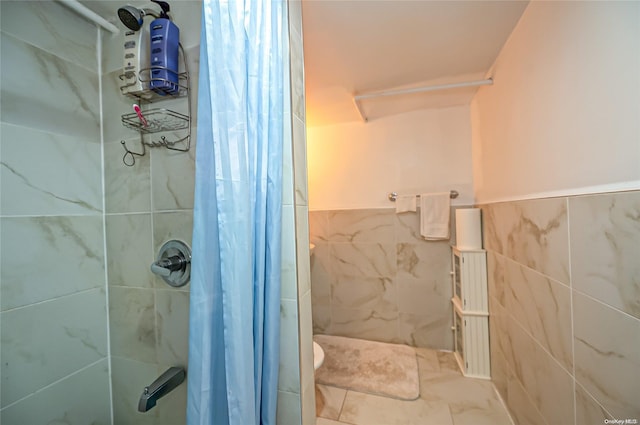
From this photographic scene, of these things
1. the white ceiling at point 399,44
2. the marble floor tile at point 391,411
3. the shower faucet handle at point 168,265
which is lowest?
the marble floor tile at point 391,411

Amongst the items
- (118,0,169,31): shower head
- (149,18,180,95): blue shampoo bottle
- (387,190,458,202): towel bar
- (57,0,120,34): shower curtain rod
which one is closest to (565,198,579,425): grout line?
(387,190,458,202): towel bar

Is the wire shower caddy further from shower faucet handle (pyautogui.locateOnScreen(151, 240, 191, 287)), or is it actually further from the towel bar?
the towel bar

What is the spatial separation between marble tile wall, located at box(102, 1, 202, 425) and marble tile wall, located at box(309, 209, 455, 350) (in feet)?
5.42

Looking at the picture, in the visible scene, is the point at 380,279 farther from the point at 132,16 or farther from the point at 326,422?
the point at 132,16

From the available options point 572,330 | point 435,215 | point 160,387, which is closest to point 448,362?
point 435,215

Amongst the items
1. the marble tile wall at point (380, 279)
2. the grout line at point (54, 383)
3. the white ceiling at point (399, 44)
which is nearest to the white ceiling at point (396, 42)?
the white ceiling at point (399, 44)

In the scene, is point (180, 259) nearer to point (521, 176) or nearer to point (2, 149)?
point (2, 149)

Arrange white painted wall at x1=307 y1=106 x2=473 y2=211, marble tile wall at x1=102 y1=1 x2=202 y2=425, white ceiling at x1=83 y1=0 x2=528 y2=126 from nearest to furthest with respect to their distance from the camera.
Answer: marble tile wall at x1=102 y1=1 x2=202 y2=425, white ceiling at x1=83 y1=0 x2=528 y2=126, white painted wall at x1=307 y1=106 x2=473 y2=211

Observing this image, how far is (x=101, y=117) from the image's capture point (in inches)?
38.0

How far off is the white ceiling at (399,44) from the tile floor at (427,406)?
2160mm

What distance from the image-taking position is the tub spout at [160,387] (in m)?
0.67

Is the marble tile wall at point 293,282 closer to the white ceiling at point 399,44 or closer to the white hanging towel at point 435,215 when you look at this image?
the white ceiling at point 399,44

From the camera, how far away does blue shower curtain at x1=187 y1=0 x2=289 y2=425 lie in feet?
1.95

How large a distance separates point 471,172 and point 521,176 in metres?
0.92
